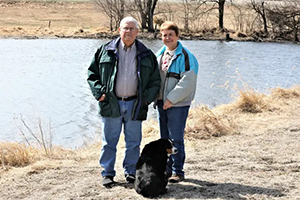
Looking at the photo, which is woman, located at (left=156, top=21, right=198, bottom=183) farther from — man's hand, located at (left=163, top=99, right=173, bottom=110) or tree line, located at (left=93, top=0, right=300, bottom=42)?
tree line, located at (left=93, top=0, right=300, bottom=42)

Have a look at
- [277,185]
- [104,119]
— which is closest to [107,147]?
[104,119]

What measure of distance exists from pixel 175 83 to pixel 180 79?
8 cm

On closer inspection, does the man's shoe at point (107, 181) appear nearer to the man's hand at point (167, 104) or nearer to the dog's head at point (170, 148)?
the dog's head at point (170, 148)

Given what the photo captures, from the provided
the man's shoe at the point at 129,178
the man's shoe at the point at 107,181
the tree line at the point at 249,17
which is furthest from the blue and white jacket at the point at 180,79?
the tree line at the point at 249,17

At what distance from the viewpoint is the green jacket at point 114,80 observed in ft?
15.8

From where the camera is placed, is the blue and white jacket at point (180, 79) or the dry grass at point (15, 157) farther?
the dry grass at point (15, 157)

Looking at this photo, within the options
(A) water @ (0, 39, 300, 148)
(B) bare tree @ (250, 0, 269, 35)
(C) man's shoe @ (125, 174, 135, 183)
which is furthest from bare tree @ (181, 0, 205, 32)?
(C) man's shoe @ (125, 174, 135, 183)

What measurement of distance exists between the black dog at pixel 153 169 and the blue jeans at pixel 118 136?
306mm

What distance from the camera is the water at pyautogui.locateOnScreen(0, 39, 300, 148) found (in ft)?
35.6

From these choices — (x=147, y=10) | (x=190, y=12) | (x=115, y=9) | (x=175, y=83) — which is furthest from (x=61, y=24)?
(x=175, y=83)

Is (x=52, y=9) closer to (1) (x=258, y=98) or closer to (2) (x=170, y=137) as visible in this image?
(1) (x=258, y=98)

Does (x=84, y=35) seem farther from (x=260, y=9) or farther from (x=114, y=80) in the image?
(x=114, y=80)

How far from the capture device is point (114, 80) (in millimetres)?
4812

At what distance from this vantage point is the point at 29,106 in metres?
12.8
